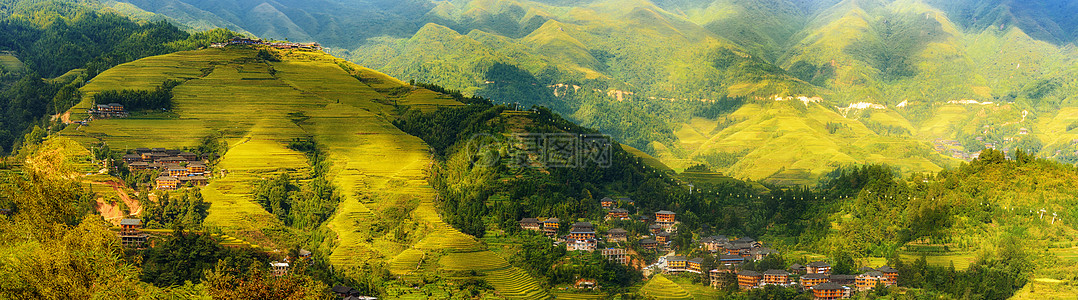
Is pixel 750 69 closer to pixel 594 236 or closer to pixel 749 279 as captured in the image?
pixel 594 236

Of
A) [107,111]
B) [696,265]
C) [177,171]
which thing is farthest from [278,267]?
[696,265]

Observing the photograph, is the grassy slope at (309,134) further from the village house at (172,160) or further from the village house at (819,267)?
the village house at (819,267)

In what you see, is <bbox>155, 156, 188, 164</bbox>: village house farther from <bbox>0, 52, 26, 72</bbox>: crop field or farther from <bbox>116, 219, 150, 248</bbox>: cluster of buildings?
<bbox>0, 52, 26, 72</bbox>: crop field

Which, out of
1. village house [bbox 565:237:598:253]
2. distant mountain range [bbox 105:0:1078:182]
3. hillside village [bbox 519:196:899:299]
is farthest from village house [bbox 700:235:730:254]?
distant mountain range [bbox 105:0:1078:182]

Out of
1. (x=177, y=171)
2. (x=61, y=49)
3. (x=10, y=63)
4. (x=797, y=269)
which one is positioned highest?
(x=61, y=49)

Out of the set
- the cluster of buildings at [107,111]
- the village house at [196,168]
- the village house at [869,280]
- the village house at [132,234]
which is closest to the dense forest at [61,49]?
the cluster of buildings at [107,111]

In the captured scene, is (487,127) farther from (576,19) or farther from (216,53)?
(576,19)
